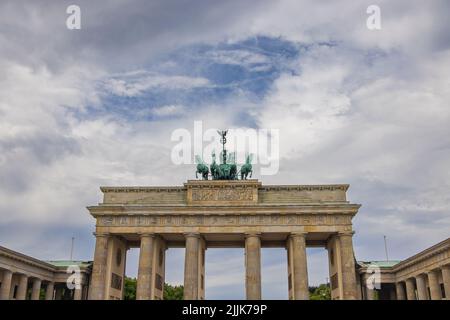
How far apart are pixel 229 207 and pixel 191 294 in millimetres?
9648

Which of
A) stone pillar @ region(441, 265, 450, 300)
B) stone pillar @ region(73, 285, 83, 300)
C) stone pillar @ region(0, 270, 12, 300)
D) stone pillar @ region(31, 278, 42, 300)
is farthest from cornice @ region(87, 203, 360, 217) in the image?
stone pillar @ region(31, 278, 42, 300)

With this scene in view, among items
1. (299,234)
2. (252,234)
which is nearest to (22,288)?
(252,234)

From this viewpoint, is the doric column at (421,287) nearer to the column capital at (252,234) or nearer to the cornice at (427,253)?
the cornice at (427,253)

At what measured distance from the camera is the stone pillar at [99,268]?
151 feet

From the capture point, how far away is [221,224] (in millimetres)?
47906

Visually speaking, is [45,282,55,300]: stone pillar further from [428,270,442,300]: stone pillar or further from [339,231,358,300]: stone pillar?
[428,270,442,300]: stone pillar

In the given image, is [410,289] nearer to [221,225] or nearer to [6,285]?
[221,225]

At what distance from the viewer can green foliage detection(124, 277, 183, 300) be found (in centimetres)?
6750

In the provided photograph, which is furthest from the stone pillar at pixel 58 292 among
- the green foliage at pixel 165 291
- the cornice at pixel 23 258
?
the green foliage at pixel 165 291

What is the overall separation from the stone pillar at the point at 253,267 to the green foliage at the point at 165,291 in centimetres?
2617

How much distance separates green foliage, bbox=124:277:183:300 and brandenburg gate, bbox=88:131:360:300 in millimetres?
16891

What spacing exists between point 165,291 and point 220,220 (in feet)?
126

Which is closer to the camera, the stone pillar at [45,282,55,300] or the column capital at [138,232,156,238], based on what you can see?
the column capital at [138,232,156,238]
